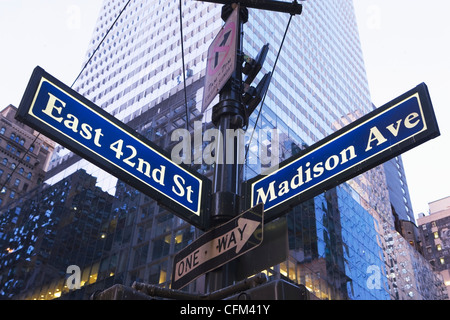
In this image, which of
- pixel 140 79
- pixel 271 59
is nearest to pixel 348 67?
pixel 271 59

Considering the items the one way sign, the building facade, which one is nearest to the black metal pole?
the one way sign

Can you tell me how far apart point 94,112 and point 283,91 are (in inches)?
2114

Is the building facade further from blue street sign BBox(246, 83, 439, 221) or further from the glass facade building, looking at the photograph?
blue street sign BBox(246, 83, 439, 221)

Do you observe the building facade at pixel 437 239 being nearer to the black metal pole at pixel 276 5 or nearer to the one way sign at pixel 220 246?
the black metal pole at pixel 276 5

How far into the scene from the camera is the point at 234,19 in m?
5.70

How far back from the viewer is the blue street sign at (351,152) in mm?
4020

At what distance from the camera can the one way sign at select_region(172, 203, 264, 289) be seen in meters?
3.75

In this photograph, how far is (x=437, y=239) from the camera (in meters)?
112

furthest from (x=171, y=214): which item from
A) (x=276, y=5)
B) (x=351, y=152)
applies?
(x=351, y=152)

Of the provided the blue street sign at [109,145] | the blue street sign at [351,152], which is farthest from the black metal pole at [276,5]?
the blue street sign at [109,145]

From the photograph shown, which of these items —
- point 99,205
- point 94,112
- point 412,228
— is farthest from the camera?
point 412,228

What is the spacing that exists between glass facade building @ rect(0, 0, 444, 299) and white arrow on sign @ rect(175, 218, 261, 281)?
27.3m

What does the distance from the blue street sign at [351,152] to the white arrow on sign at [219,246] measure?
0.64m
